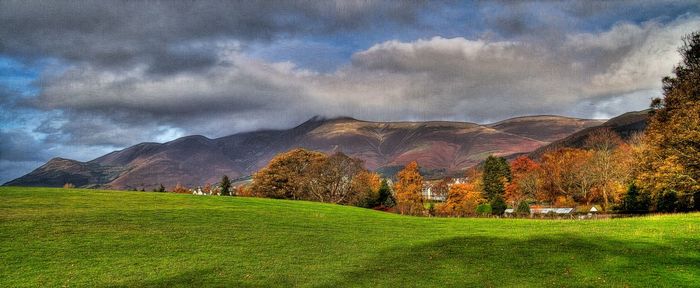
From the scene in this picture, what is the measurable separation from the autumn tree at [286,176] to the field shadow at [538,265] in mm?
60328

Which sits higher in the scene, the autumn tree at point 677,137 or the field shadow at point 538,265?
the autumn tree at point 677,137

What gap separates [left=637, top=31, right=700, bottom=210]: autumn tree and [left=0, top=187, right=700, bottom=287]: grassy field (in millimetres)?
12474

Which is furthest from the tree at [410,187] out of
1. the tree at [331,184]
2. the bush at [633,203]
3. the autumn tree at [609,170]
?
the bush at [633,203]

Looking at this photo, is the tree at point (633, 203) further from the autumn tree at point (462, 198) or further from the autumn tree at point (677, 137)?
the autumn tree at point (462, 198)

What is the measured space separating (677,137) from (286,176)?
213ft

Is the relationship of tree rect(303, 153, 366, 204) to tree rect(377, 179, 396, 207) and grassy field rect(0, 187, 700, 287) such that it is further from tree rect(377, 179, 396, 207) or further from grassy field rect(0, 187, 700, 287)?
grassy field rect(0, 187, 700, 287)

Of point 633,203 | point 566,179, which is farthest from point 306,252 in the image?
point 566,179

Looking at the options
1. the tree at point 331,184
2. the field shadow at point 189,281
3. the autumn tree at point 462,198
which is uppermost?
the tree at point 331,184

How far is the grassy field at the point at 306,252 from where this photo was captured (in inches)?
621

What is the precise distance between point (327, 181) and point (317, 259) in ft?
198

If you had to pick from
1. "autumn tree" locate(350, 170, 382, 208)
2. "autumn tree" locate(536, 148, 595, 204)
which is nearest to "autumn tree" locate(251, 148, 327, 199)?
"autumn tree" locate(350, 170, 382, 208)

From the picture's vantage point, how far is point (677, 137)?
122ft

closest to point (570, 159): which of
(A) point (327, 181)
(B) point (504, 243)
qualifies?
(A) point (327, 181)

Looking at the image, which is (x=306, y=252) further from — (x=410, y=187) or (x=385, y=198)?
(x=385, y=198)
